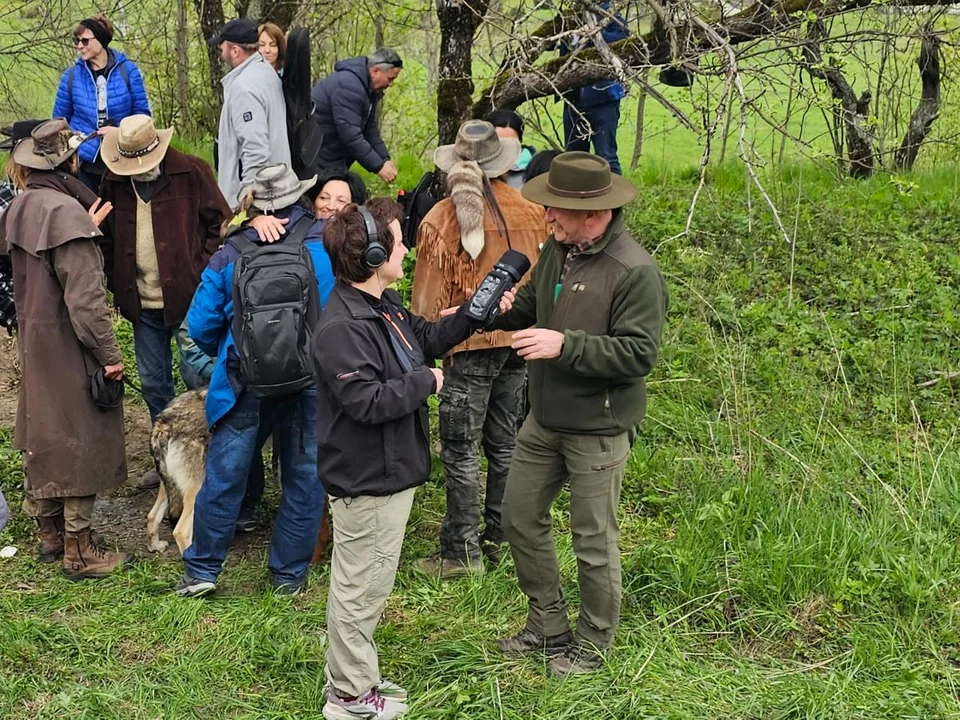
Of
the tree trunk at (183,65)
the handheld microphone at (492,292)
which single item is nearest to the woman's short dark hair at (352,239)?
the handheld microphone at (492,292)

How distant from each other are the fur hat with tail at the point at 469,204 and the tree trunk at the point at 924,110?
283 inches

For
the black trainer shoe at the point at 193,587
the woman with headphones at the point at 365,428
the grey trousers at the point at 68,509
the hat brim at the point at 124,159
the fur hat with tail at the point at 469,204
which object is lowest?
the black trainer shoe at the point at 193,587

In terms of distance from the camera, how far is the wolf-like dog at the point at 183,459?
4.92 m

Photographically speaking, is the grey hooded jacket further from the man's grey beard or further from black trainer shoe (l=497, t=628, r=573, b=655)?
black trainer shoe (l=497, t=628, r=573, b=655)

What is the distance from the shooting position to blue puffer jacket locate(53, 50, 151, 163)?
748cm

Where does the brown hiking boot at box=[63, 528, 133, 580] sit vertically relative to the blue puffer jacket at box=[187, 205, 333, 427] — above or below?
below

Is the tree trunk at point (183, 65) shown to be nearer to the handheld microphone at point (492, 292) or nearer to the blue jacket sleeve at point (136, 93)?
the blue jacket sleeve at point (136, 93)

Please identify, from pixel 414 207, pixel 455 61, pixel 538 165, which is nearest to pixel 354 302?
pixel 538 165

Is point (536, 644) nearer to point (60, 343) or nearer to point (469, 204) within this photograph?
point (469, 204)

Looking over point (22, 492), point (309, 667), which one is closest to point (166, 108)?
point (22, 492)

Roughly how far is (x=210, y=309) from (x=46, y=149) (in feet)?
3.91

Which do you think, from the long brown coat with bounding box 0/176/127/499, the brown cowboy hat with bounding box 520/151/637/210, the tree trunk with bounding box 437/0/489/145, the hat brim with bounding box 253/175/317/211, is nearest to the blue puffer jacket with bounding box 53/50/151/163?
the tree trunk with bounding box 437/0/489/145

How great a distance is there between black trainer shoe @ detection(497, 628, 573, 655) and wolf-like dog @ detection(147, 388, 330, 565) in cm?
126

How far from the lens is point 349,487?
3.47 meters
